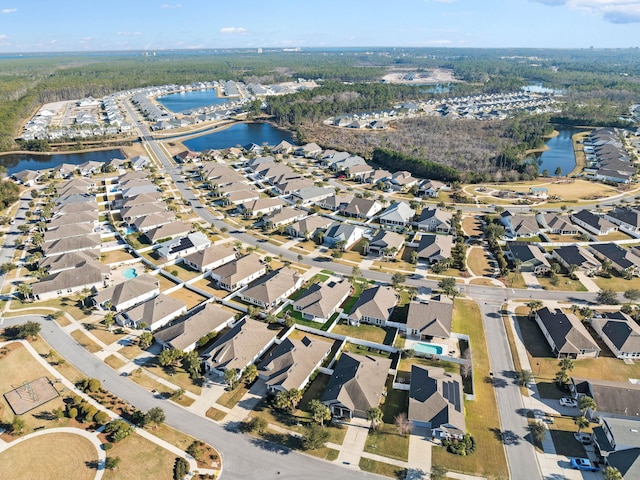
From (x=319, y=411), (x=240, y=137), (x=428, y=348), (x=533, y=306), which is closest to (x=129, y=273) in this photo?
(x=319, y=411)

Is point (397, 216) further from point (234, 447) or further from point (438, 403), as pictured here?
point (234, 447)

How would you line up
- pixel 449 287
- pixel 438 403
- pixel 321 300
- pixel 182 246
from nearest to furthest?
pixel 438 403, pixel 321 300, pixel 449 287, pixel 182 246

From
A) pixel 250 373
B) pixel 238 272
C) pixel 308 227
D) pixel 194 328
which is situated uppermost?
pixel 308 227

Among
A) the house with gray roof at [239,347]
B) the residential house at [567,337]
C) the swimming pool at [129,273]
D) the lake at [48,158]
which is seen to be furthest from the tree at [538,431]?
the lake at [48,158]

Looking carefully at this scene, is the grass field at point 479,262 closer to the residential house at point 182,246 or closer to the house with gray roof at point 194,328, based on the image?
the house with gray roof at point 194,328

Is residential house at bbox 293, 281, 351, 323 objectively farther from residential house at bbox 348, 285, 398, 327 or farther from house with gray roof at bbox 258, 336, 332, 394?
house with gray roof at bbox 258, 336, 332, 394

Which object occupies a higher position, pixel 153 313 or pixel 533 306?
pixel 153 313

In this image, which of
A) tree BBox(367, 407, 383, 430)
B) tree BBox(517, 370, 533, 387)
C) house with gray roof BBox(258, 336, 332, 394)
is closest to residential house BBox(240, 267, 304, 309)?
house with gray roof BBox(258, 336, 332, 394)
